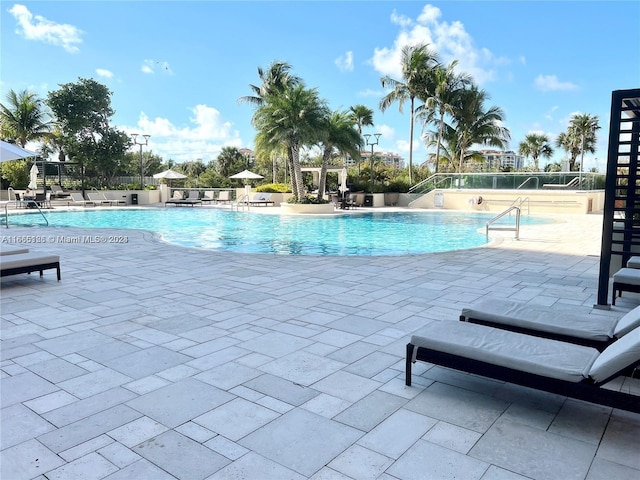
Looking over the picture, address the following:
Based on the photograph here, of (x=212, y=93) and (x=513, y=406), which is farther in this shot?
(x=212, y=93)

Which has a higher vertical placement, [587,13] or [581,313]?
[587,13]

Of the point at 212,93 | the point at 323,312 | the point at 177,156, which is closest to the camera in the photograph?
the point at 323,312

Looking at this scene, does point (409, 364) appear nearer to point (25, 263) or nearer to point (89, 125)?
point (25, 263)

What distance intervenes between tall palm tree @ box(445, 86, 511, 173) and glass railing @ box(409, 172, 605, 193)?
6.08 m

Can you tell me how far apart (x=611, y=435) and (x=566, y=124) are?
4986cm

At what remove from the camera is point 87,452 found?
2.50 meters

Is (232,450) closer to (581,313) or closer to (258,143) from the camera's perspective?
(581,313)

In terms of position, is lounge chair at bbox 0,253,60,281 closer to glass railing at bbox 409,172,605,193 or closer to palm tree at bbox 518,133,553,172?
glass railing at bbox 409,172,605,193

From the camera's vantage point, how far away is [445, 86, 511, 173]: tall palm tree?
31.2 meters

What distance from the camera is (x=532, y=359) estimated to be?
9.37 feet

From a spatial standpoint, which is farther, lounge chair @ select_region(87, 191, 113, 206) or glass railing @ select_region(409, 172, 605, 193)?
lounge chair @ select_region(87, 191, 113, 206)

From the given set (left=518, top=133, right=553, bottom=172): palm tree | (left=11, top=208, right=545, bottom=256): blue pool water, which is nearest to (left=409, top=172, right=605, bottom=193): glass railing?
(left=11, top=208, right=545, bottom=256): blue pool water

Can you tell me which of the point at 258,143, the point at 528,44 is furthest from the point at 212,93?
the point at 528,44

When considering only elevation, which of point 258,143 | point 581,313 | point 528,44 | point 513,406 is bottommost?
point 513,406
